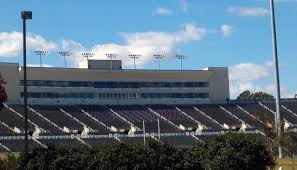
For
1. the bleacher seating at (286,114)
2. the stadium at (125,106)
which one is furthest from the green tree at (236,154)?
the bleacher seating at (286,114)

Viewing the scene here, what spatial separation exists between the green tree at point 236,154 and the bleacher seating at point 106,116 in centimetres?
5777

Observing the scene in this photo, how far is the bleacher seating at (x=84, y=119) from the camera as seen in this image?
80.9 metres

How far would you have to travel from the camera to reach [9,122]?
76.9 meters

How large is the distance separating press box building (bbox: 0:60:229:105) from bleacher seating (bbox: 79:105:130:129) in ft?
5.87

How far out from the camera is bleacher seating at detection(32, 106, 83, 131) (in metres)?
80.5

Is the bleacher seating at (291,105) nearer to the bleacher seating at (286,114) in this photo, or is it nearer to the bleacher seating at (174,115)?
the bleacher seating at (286,114)

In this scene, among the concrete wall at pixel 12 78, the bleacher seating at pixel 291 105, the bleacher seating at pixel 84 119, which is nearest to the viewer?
the bleacher seating at pixel 84 119

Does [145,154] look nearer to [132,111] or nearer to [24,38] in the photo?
[24,38]

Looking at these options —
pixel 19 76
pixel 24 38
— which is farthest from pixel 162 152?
pixel 19 76

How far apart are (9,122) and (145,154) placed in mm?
54680

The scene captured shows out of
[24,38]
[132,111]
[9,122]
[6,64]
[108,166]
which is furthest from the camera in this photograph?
[132,111]

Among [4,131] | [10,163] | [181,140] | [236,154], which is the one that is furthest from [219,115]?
[10,163]

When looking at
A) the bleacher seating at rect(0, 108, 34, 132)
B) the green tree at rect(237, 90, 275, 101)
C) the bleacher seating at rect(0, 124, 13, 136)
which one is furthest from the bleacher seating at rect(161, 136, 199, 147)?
the green tree at rect(237, 90, 275, 101)

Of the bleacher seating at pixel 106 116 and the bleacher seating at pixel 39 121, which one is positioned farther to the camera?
the bleacher seating at pixel 106 116
